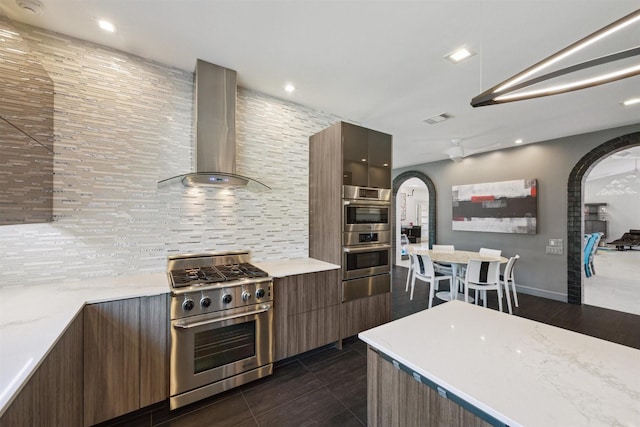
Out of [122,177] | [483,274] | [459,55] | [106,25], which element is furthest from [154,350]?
[483,274]

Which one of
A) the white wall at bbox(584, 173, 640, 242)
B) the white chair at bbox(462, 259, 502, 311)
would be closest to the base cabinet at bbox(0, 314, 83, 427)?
Answer: the white chair at bbox(462, 259, 502, 311)

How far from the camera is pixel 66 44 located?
2004 millimetres

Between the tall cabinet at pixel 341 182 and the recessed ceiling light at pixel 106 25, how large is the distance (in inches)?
77.8

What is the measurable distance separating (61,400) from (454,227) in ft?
20.7

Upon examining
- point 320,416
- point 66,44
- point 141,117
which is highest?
point 66,44

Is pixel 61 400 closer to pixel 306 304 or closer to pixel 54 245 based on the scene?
pixel 54 245

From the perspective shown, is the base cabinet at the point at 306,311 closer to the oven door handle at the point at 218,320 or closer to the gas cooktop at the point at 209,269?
the oven door handle at the point at 218,320

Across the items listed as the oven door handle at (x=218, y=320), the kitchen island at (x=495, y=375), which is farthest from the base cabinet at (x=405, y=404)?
the oven door handle at (x=218, y=320)

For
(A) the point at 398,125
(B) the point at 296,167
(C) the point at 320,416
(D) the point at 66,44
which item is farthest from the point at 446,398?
(A) the point at 398,125

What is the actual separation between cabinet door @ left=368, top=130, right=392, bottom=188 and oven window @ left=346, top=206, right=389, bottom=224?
284 millimetres

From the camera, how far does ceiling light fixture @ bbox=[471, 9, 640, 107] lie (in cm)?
82

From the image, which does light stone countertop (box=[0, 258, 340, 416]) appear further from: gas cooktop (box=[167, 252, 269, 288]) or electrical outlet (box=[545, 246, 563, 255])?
electrical outlet (box=[545, 246, 563, 255])

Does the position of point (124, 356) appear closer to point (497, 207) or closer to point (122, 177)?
point (122, 177)

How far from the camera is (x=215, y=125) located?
7.86 ft
